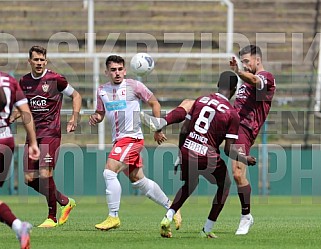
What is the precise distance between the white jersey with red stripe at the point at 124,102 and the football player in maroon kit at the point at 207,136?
69.7 inches

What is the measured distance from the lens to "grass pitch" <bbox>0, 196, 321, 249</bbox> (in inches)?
396

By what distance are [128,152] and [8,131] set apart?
3249mm

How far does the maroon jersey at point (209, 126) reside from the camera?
10.6 m

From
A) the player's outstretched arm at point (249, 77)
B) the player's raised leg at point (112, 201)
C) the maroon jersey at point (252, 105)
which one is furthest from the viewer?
the maroon jersey at point (252, 105)

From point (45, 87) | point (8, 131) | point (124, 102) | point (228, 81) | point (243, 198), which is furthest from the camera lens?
point (45, 87)

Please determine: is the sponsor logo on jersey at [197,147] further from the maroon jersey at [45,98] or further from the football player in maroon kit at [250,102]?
the maroon jersey at [45,98]

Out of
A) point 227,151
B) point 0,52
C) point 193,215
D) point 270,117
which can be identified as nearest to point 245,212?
point 227,151

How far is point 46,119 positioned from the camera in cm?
1300

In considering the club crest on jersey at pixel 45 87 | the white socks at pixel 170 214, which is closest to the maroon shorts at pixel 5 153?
the white socks at pixel 170 214

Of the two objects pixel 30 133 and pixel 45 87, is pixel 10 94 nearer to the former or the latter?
pixel 30 133

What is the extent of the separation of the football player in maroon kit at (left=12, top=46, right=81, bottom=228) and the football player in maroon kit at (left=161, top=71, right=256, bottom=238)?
252cm

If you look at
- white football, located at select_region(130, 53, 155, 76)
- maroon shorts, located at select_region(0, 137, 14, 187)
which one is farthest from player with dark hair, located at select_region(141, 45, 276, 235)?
Answer: maroon shorts, located at select_region(0, 137, 14, 187)

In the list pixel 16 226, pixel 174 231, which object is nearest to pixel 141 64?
pixel 174 231

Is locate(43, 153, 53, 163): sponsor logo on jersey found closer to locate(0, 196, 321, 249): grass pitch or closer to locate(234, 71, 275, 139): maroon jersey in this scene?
locate(0, 196, 321, 249): grass pitch
